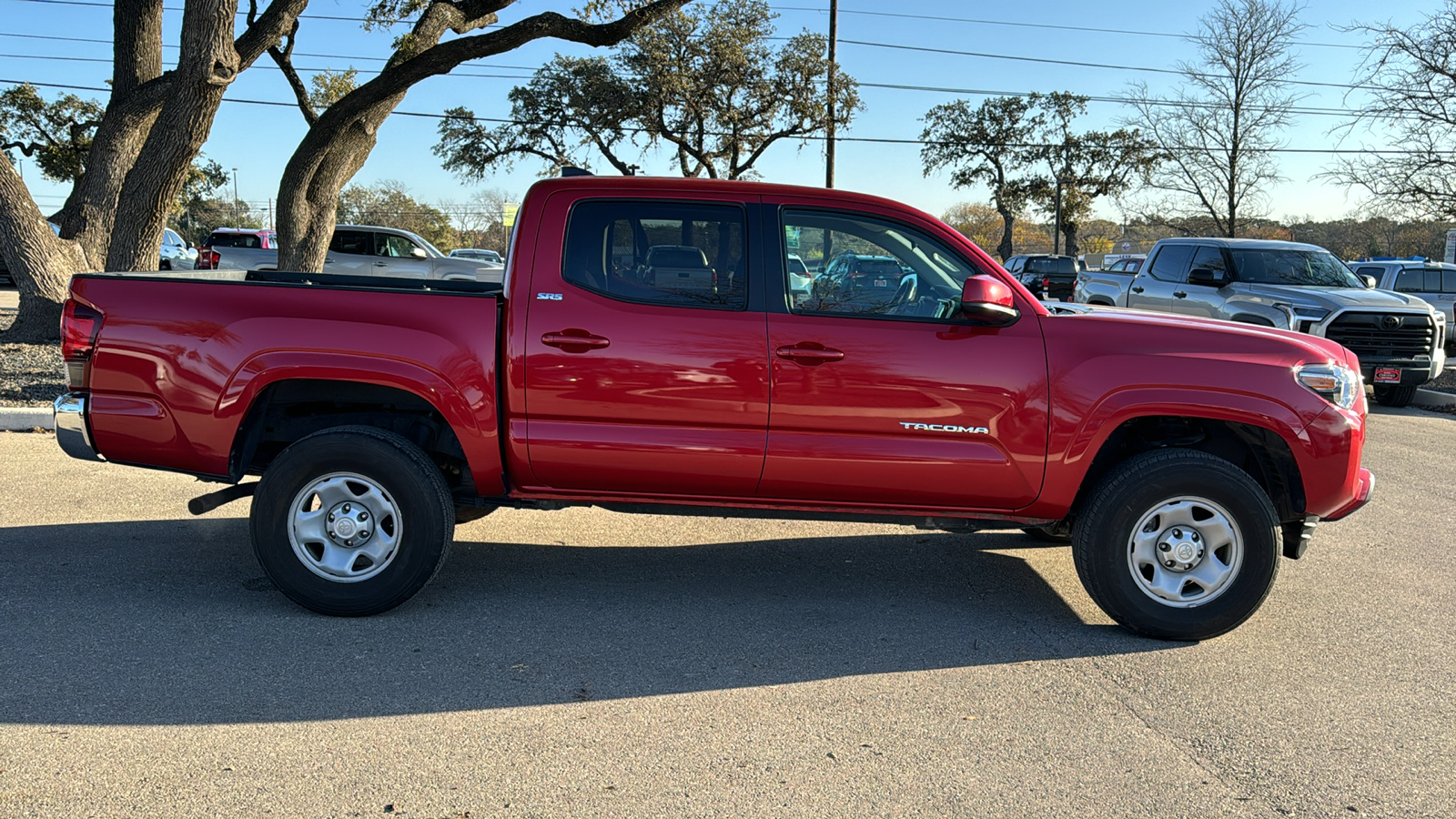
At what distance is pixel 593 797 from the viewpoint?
3143mm

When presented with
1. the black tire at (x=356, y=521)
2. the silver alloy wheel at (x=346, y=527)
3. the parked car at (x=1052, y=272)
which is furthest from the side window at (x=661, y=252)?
the parked car at (x=1052, y=272)

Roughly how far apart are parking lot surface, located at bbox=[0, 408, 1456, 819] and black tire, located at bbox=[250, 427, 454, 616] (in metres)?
0.15

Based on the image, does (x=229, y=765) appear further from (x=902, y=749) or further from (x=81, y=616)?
(x=902, y=749)

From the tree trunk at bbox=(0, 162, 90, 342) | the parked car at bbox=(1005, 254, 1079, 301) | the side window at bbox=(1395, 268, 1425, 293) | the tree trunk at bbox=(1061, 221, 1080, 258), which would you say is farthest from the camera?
the tree trunk at bbox=(1061, 221, 1080, 258)

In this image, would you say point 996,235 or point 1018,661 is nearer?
point 1018,661

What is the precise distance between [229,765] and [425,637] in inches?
46.7

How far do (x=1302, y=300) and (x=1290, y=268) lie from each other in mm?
1107

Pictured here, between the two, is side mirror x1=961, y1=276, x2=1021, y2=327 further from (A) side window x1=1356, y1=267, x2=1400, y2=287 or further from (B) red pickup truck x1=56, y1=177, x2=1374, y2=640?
(A) side window x1=1356, y1=267, x2=1400, y2=287

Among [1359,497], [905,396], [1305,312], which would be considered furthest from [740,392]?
[1305,312]

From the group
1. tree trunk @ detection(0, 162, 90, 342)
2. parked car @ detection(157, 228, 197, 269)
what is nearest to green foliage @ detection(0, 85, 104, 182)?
parked car @ detection(157, 228, 197, 269)

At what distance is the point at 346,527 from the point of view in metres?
4.56

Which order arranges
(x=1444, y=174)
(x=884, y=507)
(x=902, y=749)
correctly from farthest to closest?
1. (x=1444, y=174)
2. (x=884, y=507)
3. (x=902, y=749)

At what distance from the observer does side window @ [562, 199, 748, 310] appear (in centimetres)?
461

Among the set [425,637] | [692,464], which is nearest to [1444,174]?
[692,464]
